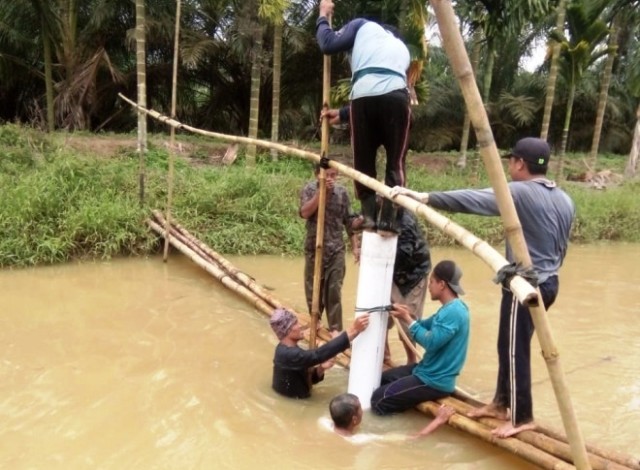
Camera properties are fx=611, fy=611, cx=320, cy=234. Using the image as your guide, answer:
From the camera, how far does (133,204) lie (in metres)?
7.85

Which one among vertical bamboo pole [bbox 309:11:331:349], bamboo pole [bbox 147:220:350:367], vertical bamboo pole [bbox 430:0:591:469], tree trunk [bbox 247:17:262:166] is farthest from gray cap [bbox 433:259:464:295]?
tree trunk [bbox 247:17:262:166]

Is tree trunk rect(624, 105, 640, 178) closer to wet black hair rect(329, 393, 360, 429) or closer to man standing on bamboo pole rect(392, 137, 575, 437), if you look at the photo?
man standing on bamboo pole rect(392, 137, 575, 437)

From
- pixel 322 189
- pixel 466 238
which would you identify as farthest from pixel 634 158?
pixel 466 238

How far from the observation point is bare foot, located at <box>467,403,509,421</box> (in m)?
3.24

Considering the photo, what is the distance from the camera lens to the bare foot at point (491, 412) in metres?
3.24

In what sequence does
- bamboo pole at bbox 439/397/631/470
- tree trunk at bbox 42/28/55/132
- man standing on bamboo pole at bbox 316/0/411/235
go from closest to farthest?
bamboo pole at bbox 439/397/631/470, man standing on bamboo pole at bbox 316/0/411/235, tree trunk at bbox 42/28/55/132

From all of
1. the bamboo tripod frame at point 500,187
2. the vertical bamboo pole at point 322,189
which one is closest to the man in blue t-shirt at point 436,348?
the vertical bamboo pole at point 322,189

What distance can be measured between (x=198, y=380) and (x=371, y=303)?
1.51 meters

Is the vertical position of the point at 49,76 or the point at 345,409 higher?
the point at 49,76

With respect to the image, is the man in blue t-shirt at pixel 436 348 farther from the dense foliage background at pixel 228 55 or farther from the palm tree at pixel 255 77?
the palm tree at pixel 255 77

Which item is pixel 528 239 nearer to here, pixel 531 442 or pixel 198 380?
pixel 531 442

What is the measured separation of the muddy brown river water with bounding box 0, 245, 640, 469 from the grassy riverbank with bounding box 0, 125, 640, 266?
0.47 metres

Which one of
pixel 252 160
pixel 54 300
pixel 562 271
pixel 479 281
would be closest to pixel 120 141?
pixel 252 160

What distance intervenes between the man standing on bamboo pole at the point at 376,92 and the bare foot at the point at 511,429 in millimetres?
1162
